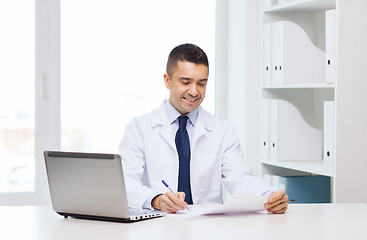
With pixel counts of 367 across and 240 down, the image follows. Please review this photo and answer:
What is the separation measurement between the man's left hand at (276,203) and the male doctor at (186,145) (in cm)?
33

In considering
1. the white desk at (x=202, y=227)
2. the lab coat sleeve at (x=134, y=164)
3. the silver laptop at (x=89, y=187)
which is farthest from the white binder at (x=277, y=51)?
the silver laptop at (x=89, y=187)

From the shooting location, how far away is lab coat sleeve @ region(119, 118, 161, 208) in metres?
2.02

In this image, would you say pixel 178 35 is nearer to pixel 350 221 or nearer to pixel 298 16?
pixel 298 16

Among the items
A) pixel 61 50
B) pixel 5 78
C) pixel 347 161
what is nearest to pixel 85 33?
pixel 61 50

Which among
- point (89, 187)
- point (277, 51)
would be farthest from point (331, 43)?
point (89, 187)

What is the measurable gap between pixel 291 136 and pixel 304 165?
0.24 meters

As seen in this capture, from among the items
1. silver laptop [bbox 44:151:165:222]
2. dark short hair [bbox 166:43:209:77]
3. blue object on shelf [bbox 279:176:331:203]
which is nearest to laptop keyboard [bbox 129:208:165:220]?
silver laptop [bbox 44:151:165:222]

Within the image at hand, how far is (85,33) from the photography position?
336 centimetres

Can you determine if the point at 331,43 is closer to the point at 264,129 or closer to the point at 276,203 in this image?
the point at 264,129

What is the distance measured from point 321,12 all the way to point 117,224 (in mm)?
1897

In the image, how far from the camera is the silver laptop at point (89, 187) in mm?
1650

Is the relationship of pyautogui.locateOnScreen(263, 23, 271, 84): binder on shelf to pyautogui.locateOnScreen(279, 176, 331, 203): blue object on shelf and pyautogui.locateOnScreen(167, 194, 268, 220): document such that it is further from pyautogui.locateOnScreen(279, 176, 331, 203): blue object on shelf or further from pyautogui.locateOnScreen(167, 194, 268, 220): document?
pyautogui.locateOnScreen(167, 194, 268, 220): document

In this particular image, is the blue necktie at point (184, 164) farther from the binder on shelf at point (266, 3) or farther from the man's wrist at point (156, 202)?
the binder on shelf at point (266, 3)

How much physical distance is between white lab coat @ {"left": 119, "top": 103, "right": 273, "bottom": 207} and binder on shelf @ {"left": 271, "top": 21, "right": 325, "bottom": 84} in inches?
27.2
